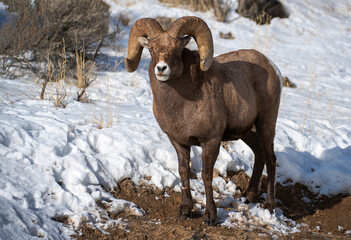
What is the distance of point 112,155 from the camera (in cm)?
543

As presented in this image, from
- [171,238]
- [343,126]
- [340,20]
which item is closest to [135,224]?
[171,238]

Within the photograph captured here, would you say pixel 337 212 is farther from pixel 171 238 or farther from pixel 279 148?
pixel 171 238

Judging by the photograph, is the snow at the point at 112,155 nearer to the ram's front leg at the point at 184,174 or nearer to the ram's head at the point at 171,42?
the ram's front leg at the point at 184,174

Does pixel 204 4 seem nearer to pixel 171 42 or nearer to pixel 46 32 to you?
pixel 46 32

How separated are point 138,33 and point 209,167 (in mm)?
1715

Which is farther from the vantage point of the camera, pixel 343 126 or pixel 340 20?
pixel 340 20

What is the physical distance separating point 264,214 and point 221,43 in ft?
30.6

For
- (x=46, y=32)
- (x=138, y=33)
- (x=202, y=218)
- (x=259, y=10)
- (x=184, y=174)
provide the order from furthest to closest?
(x=259, y=10) < (x=46, y=32) < (x=184, y=174) < (x=202, y=218) < (x=138, y=33)

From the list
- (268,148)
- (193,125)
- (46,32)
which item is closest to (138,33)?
(193,125)

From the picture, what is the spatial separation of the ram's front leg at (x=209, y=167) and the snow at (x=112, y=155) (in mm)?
225

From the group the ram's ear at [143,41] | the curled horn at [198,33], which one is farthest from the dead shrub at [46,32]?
the curled horn at [198,33]

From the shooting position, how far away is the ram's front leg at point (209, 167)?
179 inches

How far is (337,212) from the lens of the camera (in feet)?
18.4

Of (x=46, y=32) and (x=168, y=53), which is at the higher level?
(x=168, y=53)
